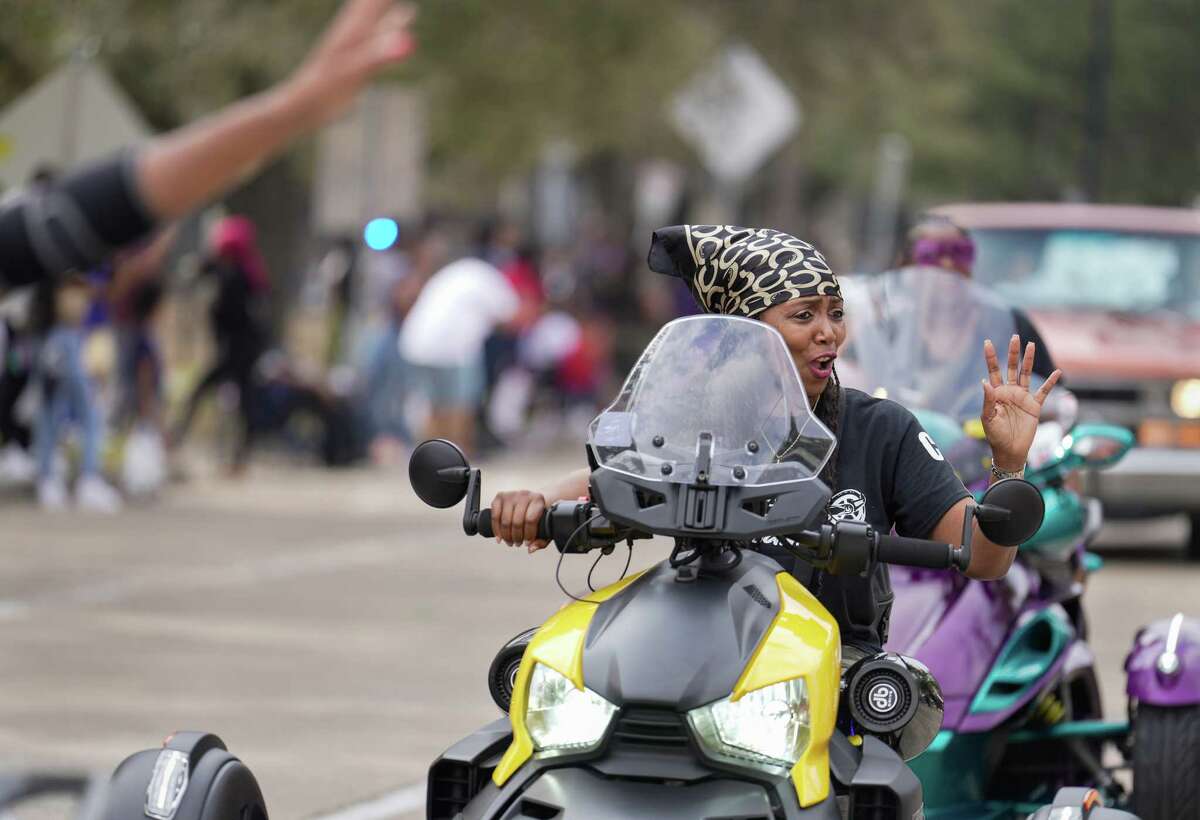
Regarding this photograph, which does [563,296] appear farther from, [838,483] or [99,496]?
[838,483]

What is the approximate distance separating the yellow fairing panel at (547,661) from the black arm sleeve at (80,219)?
1006 mm

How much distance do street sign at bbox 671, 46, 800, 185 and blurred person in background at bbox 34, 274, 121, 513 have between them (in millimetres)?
8938

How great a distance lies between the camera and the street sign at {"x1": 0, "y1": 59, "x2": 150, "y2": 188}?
15742mm

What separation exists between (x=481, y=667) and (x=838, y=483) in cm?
560

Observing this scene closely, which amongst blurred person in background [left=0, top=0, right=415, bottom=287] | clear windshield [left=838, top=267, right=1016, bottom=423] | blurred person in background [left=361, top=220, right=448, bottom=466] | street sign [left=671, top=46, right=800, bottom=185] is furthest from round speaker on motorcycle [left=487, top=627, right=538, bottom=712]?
street sign [left=671, top=46, right=800, bottom=185]

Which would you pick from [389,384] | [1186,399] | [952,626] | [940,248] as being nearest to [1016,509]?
[952,626]

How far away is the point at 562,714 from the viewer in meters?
4.14

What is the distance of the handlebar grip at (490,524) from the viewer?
4602mm

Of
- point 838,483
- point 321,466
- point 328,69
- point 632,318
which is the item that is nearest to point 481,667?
point 838,483

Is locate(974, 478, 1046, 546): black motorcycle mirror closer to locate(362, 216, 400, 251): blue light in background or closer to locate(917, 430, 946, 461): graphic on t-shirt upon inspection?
locate(917, 430, 946, 461): graphic on t-shirt

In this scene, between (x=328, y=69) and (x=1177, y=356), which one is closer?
(x=328, y=69)

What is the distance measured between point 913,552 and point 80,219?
156 cm

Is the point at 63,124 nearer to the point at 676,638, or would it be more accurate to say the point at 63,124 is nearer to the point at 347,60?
the point at 676,638

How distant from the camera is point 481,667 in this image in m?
10.5
